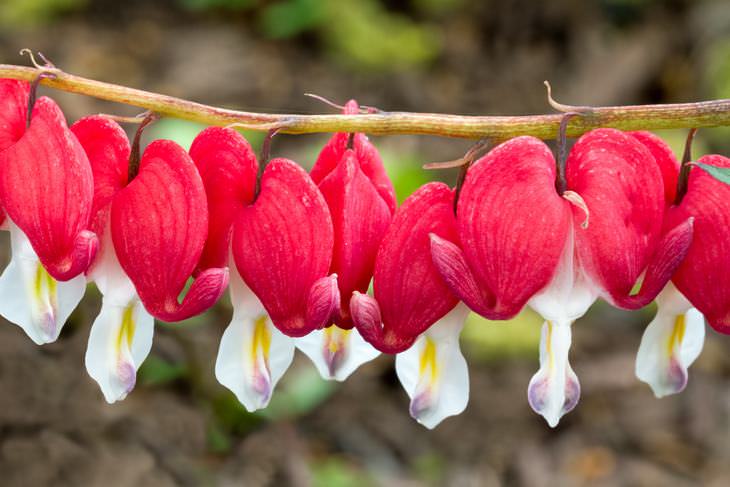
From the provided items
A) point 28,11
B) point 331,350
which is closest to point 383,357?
point 331,350

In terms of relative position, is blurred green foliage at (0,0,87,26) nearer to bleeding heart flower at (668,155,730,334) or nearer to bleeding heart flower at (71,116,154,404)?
bleeding heart flower at (71,116,154,404)

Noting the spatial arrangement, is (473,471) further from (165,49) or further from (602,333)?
(165,49)

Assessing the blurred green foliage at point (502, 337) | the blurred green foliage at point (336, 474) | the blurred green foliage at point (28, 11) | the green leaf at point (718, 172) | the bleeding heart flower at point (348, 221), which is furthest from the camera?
the blurred green foliage at point (28, 11)

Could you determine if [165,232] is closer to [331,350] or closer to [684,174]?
[331,350]

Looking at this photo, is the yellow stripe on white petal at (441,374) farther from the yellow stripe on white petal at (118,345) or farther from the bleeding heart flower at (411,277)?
the yellow stripe on white petal at (118,345)

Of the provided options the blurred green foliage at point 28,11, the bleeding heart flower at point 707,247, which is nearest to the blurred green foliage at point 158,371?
the bleeding heart flower at point 707,247

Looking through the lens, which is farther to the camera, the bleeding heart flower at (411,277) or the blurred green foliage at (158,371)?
the blurred green foliage at (158,371)
